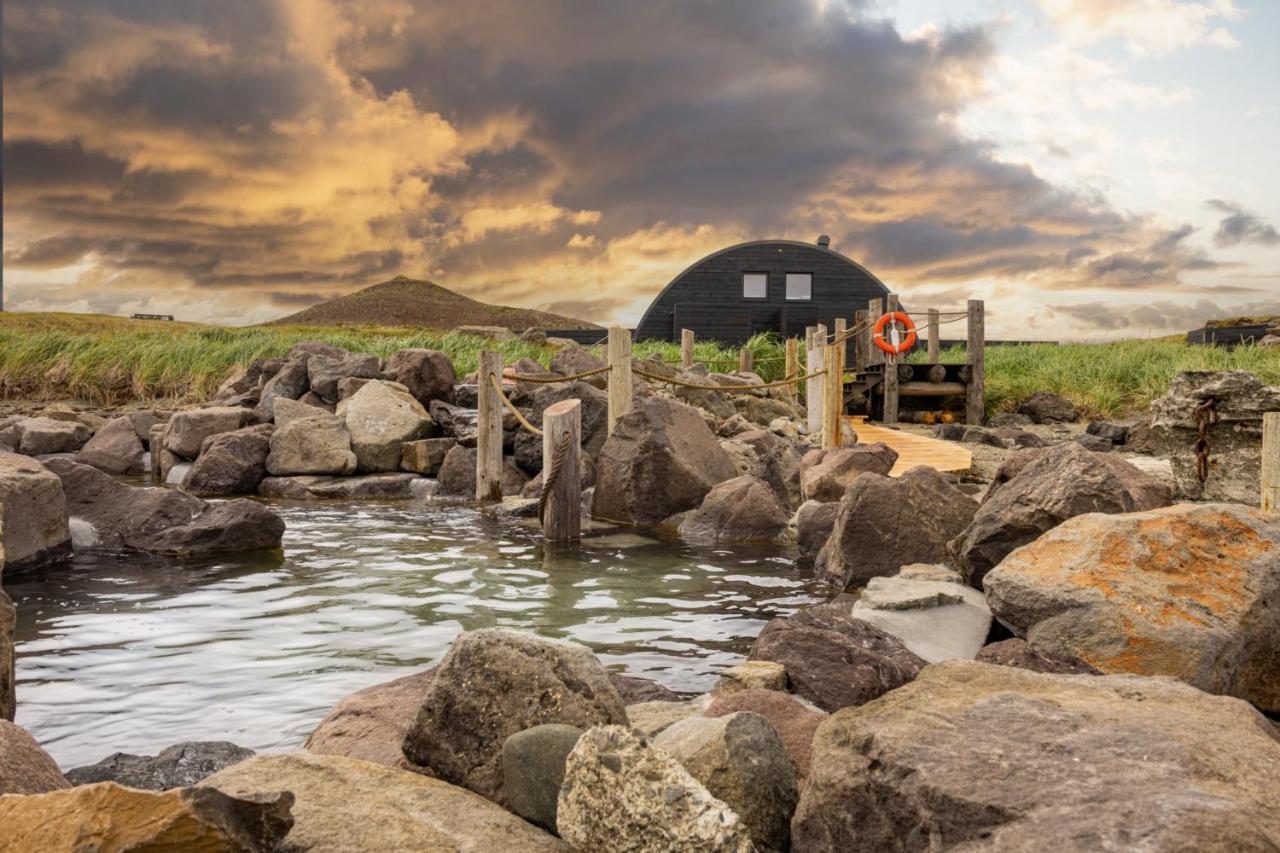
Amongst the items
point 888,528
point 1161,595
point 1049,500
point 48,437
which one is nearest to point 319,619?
point 888,528

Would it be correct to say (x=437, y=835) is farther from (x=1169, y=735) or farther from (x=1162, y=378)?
(x=1162, y=378)

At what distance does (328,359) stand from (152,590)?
377 inches

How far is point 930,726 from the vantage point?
281 cm

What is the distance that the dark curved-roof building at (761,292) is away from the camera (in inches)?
1329

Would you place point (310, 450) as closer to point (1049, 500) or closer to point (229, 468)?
point (229, 468)

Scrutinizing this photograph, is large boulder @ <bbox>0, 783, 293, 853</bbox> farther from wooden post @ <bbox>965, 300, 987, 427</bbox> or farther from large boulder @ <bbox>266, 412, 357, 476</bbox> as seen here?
wooden post @ <bbox>965, 300, 987, 427</bbox>

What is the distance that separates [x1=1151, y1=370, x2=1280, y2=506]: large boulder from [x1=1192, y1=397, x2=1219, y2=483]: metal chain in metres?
0.03

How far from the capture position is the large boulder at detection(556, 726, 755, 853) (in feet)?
8.81

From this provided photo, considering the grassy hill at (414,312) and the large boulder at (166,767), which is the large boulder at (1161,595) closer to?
the large boulder at (166,767)

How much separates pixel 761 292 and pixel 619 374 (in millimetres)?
23018

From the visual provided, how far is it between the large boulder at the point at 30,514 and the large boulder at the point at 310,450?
505 cm

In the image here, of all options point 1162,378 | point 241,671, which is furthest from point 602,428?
point 1162,378

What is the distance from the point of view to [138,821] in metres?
2.37

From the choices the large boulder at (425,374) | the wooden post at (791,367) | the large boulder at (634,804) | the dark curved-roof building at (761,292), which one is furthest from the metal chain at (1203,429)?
the dark curved-roof building at (761,292)
